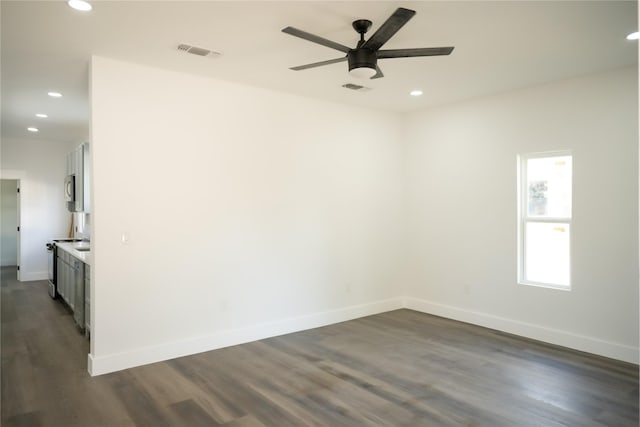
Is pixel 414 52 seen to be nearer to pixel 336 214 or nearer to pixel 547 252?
pixel 336 214

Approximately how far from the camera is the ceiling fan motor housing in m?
2.93

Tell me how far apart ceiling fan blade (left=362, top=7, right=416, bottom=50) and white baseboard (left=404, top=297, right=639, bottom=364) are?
374cm

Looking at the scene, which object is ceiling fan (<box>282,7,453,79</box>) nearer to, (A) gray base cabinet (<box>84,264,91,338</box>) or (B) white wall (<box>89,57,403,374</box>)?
(B) white wall (<box>89,57,403,374</box>)

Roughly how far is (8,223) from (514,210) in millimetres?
11941

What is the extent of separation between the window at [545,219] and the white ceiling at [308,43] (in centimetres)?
97

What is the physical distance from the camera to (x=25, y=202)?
27.6 ft

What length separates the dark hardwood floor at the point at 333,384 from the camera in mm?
2979

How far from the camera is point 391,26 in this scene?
257cm

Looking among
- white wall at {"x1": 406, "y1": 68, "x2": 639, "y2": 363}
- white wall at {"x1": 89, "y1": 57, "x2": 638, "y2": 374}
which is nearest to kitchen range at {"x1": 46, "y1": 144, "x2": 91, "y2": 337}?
white wall at {"x1": 89, "y1": 57, "x2": 638, "y2": 374}

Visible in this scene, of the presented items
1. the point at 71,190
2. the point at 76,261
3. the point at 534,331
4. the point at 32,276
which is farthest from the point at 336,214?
the point at 32,276

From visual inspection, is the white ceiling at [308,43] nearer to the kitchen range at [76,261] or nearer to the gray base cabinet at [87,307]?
the kitchen range at [76,261]

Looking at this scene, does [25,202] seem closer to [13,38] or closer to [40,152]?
[40,152]

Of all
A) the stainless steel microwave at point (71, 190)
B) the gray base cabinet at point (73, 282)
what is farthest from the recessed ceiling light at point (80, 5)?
the stainless steel microwave at point (71, 190)

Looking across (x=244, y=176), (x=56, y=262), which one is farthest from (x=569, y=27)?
(x=56, y=262)
